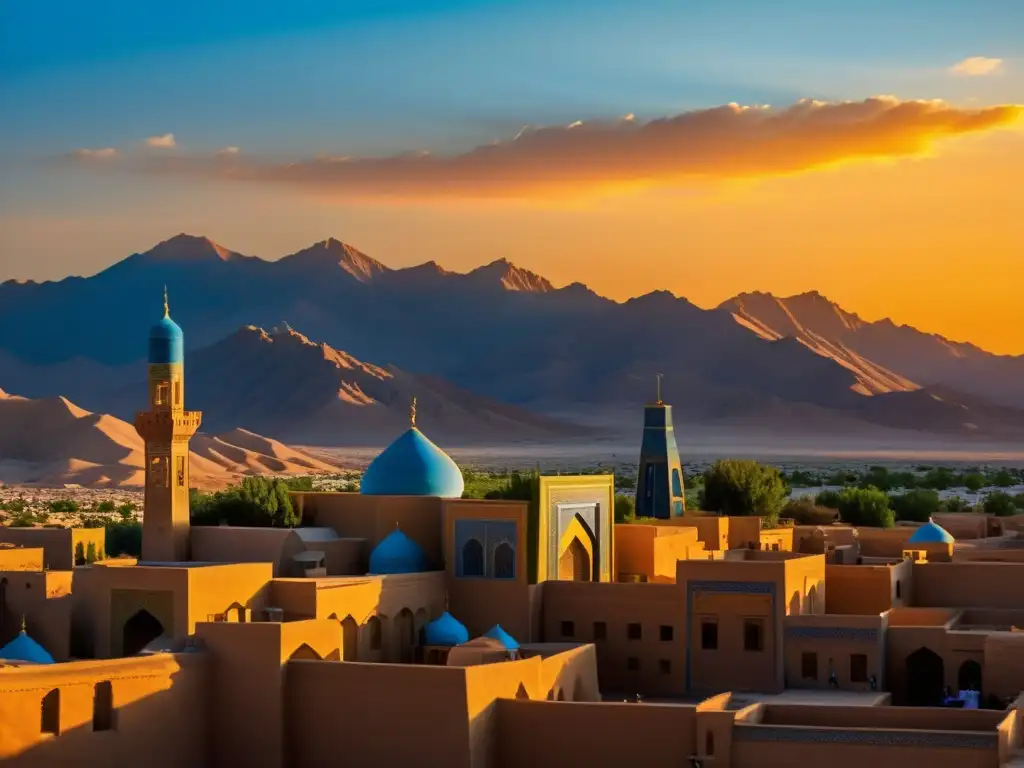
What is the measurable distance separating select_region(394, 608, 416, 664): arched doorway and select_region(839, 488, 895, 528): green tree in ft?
83.7

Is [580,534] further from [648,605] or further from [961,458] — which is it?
[961,458]

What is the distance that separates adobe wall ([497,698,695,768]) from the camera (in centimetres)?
2644

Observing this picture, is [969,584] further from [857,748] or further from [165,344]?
[165,344]

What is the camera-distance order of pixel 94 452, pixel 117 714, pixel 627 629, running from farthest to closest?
pixel 94 452 < pixel 627 629 < pixel 117 714

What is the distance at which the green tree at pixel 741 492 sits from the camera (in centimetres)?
5544

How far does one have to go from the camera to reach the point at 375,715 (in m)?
27.0

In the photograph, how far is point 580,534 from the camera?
35.1 m

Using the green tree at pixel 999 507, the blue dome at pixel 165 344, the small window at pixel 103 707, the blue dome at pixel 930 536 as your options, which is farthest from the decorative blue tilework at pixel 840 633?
the green tree at pixel 999 507

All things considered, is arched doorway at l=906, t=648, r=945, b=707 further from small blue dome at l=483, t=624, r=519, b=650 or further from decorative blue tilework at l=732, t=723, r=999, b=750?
small blue dome at l=483, t=624, r=519, b=650

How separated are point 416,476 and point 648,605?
17.6 ft

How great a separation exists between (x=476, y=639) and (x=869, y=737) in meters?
6.99

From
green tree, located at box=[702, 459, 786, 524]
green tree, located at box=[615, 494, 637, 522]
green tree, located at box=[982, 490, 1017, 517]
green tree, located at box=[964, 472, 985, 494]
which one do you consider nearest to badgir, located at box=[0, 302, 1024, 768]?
green tree, located at box=[615, 494, 637, 522]

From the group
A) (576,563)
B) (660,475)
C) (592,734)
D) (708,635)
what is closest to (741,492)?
(660,475)

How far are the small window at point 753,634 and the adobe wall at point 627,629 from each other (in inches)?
42.1
